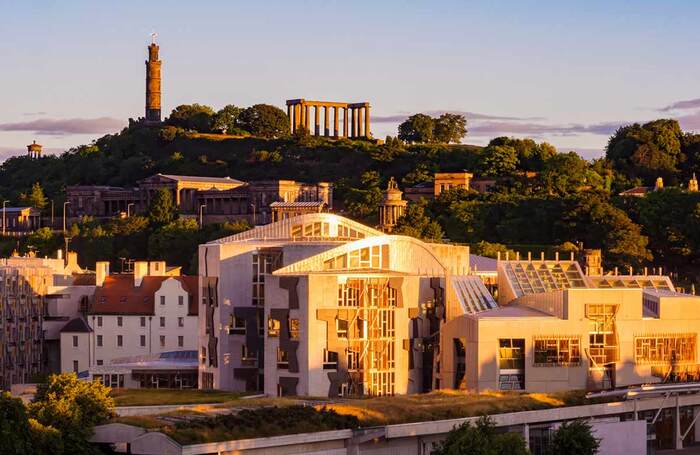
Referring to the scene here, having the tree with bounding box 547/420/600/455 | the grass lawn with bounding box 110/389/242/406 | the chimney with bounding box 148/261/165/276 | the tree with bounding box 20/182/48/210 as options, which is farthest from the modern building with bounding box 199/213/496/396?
the tree with bounding box 20/182/48/210

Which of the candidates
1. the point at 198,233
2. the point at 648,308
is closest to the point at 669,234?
the point at 198,233

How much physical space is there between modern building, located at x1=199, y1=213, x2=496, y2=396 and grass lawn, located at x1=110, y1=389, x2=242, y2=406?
3411mm

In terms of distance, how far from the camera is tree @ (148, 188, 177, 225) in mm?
171625

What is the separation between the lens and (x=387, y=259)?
80.6 metres

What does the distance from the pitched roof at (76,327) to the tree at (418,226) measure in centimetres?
3709

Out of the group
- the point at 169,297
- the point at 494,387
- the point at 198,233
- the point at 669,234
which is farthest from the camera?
the point at 198,233

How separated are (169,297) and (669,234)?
4769 centimetres

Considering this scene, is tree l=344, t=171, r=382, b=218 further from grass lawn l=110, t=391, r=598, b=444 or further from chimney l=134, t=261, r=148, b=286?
grass lawn l=110, t=391, r=598, b=444

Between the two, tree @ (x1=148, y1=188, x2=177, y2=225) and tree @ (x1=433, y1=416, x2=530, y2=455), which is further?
tree @ (x1=148, y1=188, x2=177, y2=225)

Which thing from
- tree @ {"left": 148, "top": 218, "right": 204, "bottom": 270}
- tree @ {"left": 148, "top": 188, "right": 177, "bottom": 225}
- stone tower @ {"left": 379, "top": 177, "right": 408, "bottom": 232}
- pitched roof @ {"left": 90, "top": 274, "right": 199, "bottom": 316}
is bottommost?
pitched roof @ {"left": 90, "top": 274, "right": 199, "bottom": 316}

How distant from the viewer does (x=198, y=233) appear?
15900cm

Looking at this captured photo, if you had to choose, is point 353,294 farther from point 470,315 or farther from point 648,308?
point 648,308

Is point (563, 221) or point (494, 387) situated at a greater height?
point (563, 221)

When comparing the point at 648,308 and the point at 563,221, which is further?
the point at 563,221
